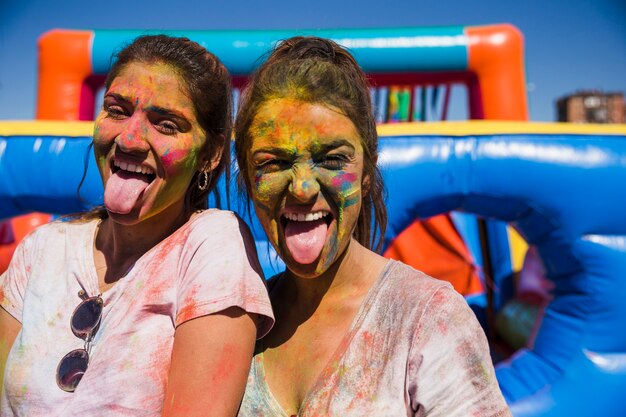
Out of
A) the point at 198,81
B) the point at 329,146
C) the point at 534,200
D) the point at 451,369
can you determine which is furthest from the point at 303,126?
the point at 534,200

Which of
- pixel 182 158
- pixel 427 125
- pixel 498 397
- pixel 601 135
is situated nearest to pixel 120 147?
pixel 182 158

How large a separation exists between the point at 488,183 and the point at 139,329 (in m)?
1.73

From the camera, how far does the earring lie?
134 cm

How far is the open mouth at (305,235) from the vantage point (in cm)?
111

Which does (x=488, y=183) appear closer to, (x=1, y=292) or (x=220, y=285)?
(x=220, y=285)

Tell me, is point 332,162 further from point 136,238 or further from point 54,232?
point 54,232

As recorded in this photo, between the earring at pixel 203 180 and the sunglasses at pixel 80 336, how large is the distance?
35 centimetres

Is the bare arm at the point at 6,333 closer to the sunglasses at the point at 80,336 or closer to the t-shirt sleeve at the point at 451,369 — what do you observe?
the sunglasses at the point at 80,336

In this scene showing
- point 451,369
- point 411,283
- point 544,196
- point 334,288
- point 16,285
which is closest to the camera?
point 451,369

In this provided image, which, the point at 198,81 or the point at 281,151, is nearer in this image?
the point at 281,151

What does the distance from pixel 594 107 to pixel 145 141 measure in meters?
26.7

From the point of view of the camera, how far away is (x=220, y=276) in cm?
103

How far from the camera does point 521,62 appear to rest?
159 inches

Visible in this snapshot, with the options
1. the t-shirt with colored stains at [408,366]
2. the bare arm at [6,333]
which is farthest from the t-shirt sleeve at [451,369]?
the bare arm at [6,333]
